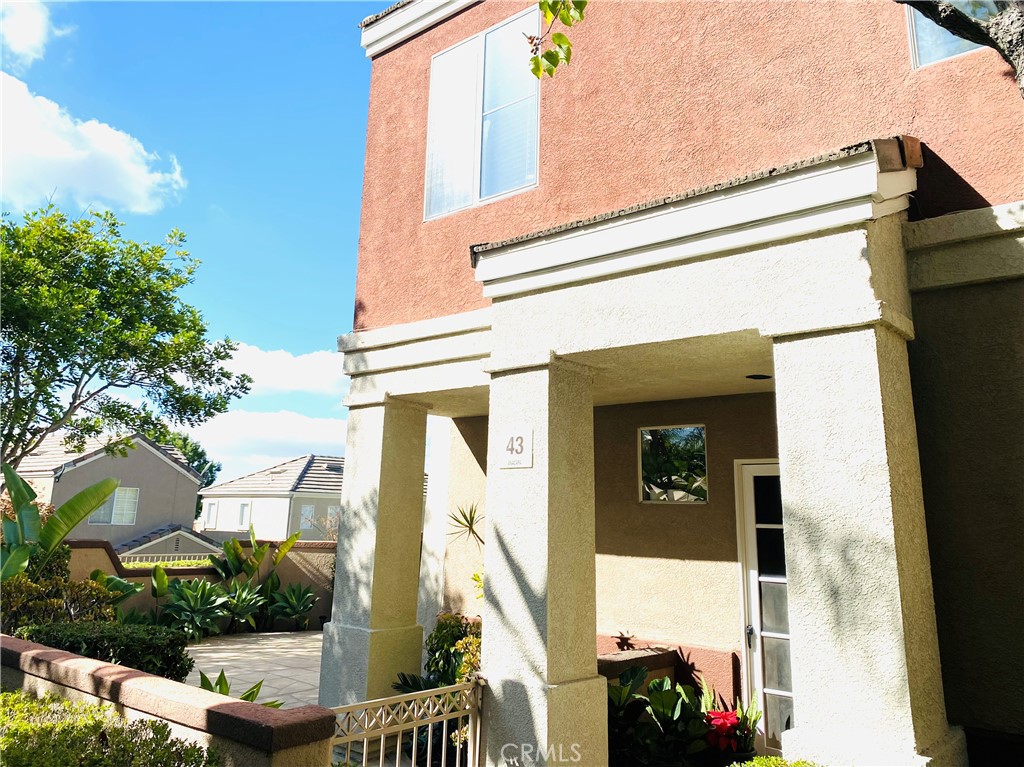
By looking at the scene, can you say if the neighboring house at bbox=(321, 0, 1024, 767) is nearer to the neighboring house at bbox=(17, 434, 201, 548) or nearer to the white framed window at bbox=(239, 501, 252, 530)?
the neighboring house at bbox=(17, 434, 201, 548)

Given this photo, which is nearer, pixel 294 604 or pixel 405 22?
pixel 405 22

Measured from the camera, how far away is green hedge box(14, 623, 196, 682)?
7.00 metres

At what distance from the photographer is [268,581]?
15.5 metres

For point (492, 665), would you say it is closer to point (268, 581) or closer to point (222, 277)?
point (268, 581)

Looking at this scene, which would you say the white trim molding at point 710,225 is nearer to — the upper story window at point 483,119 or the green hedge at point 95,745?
the upper story window at point 483,119

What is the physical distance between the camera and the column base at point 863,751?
3.84 meters

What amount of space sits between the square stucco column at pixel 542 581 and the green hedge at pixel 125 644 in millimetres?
3726

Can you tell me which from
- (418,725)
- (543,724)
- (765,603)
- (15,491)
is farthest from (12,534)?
(765,603)

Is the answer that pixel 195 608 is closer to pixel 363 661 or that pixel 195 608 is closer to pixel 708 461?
pixel 363 661

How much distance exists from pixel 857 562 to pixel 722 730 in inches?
126

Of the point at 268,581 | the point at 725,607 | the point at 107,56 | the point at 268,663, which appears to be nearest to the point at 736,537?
the point at 725,607

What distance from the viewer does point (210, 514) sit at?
42438 mm

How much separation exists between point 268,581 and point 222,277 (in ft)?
33.1

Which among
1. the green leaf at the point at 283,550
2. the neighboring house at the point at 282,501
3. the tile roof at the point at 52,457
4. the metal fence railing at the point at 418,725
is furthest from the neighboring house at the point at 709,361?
the neighboring house at the point at 282,501
